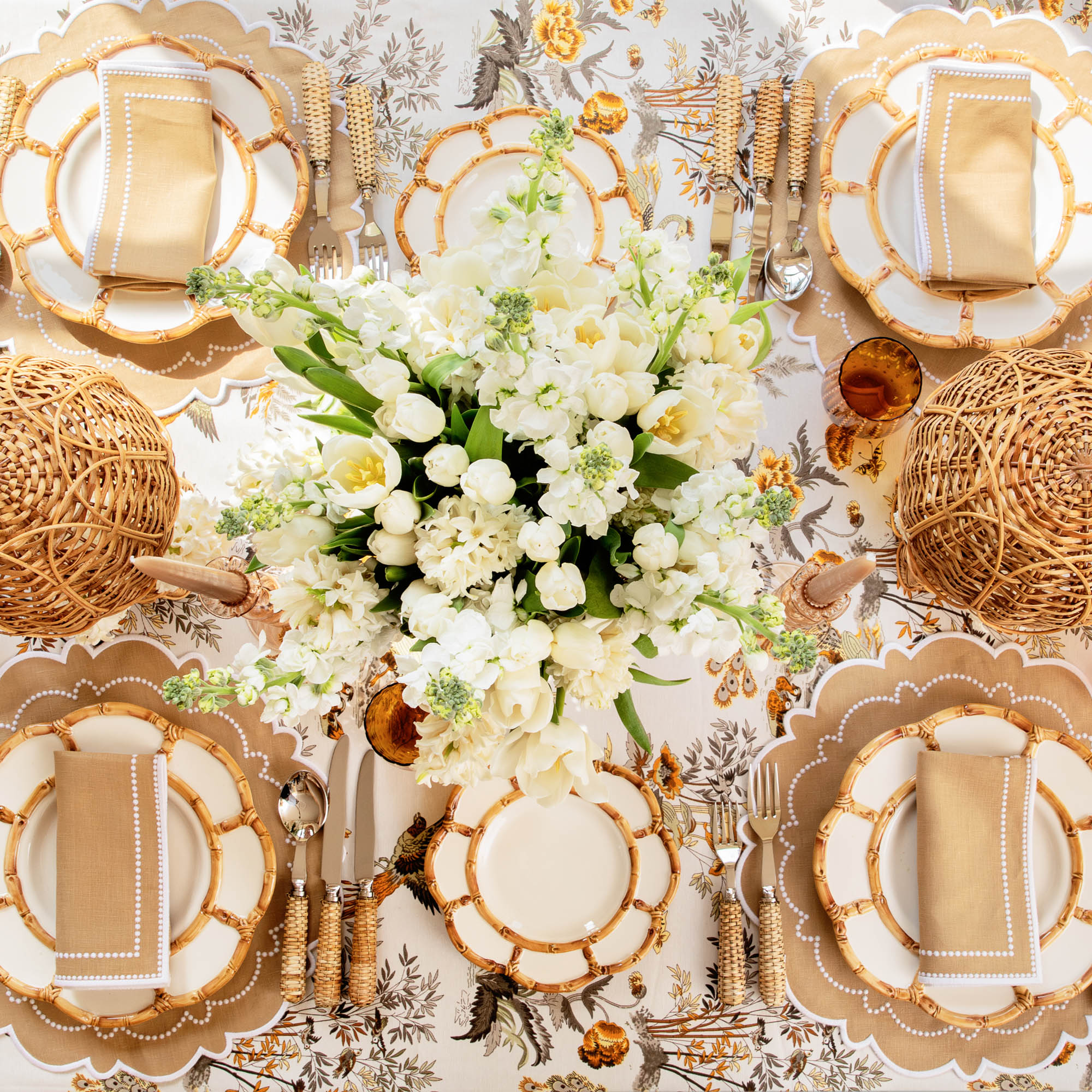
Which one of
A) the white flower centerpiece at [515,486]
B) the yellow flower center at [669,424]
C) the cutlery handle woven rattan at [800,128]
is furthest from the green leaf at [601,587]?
the cutlery handle woven rattan at [800,128]

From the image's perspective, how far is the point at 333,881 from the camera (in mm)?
1032

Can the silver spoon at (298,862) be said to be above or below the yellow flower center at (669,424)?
below

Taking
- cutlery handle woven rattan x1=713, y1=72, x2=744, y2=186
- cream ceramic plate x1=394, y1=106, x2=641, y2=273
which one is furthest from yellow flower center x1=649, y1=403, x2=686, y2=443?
cutlery handle woven rattan x1=713, y1=72, x2=744, y2=186

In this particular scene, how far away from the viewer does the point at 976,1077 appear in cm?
108

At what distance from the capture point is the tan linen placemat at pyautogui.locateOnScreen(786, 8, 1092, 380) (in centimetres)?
113

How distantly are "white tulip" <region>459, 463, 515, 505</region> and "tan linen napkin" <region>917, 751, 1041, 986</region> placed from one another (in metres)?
0.77

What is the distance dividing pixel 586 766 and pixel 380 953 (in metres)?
0.64

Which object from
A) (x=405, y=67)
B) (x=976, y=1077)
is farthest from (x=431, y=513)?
(x=976, y=1077)

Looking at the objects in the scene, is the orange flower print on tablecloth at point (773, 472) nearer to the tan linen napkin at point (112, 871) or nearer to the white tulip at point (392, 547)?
the white tulip at point (392, 547)

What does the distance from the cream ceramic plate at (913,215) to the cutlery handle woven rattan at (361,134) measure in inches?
25.2

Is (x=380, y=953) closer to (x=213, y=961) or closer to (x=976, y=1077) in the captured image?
(x=213, y=961)

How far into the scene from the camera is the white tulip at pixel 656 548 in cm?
58

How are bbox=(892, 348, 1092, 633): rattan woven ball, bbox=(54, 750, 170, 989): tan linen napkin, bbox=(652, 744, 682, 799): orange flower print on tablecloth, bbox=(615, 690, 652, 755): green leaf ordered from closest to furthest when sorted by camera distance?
1. bbox=(615, 690, 652, 755): green leaf
2. bbox=(892, 348, 1092, 633): rattan woven ball
3. bbox=(54, 750, 170, 989): tan linen napkin
4. bbox=(652, 744, 682, 799): orange flower print on tablecloth

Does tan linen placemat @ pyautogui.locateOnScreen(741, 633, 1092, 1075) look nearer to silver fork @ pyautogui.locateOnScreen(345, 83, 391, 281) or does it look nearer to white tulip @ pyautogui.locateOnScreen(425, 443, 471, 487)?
white tulip @ pyautogui.locateOnScreen(425, 443, 471, 487)
